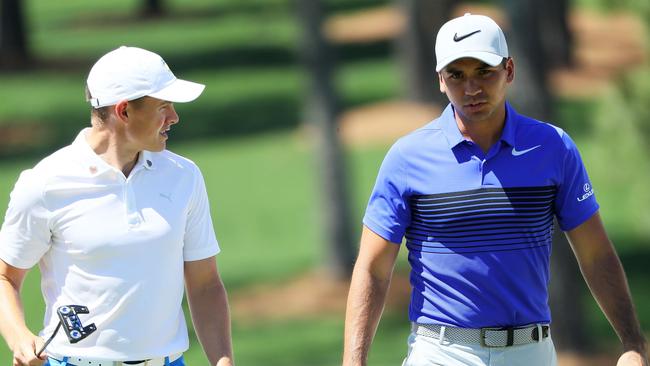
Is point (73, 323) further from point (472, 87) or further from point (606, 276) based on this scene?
point (606, 276)

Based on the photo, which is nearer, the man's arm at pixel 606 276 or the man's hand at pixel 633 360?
the man's hand at pixel 633 360

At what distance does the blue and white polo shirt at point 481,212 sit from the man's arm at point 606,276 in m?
0.08

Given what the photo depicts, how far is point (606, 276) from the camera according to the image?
568cm

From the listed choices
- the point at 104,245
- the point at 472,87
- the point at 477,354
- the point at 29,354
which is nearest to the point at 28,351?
the point at 29,354

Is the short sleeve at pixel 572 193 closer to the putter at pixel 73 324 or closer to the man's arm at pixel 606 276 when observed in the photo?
the man's arm at pixel 606 276

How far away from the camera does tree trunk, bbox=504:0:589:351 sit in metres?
16.2

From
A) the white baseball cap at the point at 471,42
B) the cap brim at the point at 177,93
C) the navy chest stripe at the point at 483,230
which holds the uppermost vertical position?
the white baseball cap at the point at 471,42

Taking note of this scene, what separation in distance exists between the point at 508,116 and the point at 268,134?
84.2 feet

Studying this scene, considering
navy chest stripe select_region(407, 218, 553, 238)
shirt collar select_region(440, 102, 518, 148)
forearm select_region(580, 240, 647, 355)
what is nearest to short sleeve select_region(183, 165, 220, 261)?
navy chest stripe select_region(407, 218, 553, 238)

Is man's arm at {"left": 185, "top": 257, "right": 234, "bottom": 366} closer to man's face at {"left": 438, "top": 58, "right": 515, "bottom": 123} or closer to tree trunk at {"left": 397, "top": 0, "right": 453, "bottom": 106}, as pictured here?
man's face at {"left": 438, "top": 58, "right": 515, "bottom": 123}

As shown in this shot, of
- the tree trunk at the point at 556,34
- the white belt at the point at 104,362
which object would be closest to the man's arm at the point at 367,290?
the white belt at the point at 104,362

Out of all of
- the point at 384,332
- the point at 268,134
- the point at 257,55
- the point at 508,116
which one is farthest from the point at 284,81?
the point at 508,116

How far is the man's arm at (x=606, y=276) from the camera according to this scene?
18.5 ft

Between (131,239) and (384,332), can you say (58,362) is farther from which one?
(384,332)
